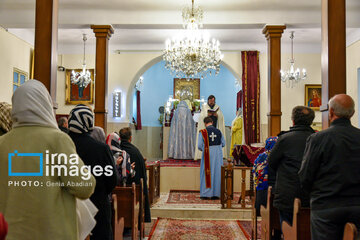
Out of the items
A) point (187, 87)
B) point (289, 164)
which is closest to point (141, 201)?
point (289, 164)

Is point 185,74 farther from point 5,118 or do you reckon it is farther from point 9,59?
point 5,118

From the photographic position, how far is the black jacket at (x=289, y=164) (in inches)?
148

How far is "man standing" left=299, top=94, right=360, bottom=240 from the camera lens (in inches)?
111

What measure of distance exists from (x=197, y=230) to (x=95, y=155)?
12.8 feet

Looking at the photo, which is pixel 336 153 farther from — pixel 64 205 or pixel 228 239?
pixel 228 239

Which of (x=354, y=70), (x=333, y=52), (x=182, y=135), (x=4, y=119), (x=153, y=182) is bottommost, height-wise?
(x=153, y=182)

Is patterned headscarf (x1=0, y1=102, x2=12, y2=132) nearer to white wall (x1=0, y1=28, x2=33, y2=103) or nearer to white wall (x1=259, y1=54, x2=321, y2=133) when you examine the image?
white wall (x1=0, y1=28, x2=33, y2=103)

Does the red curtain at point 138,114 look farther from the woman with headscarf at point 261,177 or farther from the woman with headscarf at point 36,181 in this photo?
the woman with headscarf at point 36,181

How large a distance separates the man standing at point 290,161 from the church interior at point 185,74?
0.78m

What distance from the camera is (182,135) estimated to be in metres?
13.6

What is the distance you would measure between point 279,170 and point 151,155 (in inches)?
525

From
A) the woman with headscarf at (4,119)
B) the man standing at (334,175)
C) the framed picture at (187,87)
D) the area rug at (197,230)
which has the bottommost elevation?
the area rug at (197,230)

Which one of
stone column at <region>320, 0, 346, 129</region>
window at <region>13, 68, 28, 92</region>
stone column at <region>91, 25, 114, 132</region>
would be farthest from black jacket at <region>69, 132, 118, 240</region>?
window at <region>13, 68, 28, 92</region>

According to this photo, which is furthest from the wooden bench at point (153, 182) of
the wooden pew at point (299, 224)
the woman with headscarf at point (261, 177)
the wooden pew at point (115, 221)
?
the wooden pew at point (299, 224)
